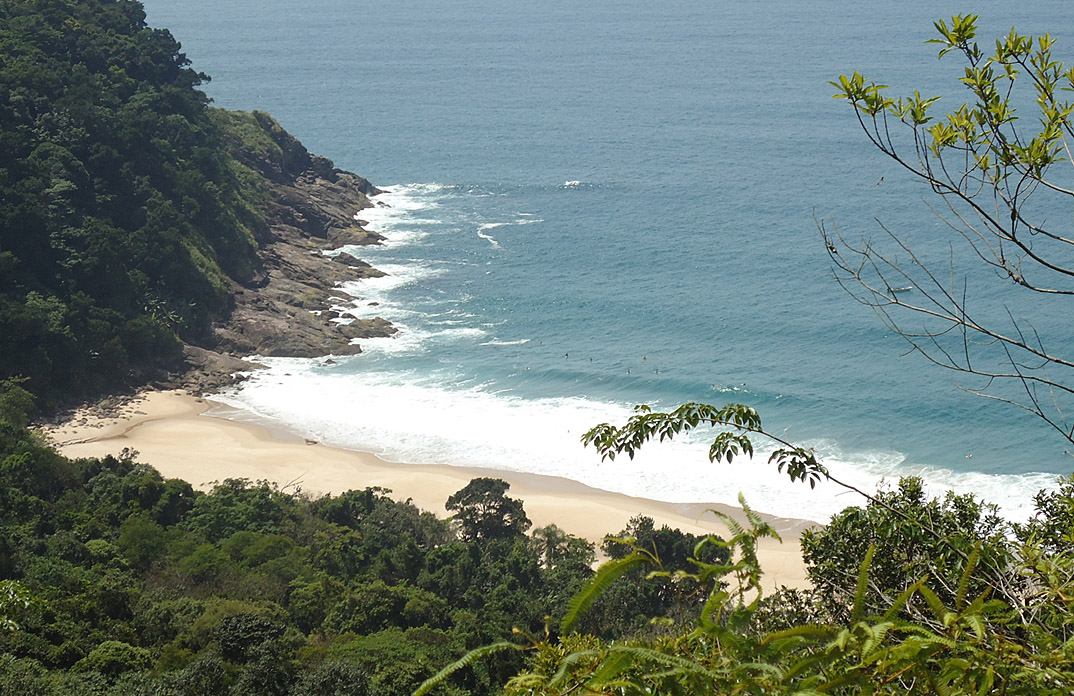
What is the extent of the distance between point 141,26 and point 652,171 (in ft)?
133

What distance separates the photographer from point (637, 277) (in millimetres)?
53906

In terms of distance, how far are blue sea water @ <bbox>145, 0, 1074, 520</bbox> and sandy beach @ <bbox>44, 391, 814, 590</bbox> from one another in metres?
1.19

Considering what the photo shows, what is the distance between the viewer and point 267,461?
→ 110ft

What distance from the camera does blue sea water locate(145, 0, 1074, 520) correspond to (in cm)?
3534

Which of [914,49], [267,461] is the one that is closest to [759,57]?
[914,49]

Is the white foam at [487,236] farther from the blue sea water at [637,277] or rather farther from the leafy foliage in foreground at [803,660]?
the leafy foliage in foreground at [803,660]

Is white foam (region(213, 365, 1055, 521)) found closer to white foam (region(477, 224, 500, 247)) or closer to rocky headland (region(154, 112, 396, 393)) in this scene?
rocky headland (region(154, 112, 396, 393))

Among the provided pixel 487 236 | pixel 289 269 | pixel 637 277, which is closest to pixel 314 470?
pixel 289 269

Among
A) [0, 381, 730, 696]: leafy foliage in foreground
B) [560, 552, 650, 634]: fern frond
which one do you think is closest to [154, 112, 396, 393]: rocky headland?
[0, 381, 730, 696]: leafy foliage in foreground

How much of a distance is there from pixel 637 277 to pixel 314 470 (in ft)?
87.0

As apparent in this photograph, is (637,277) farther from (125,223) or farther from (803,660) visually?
(803,660)

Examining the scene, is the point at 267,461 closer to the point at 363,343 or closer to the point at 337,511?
the point at 337,511

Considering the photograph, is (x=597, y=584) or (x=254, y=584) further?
(x=254, y=584)

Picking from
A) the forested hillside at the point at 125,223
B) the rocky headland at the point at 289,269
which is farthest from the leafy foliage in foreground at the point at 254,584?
the rocky headland at the point at 289,269
